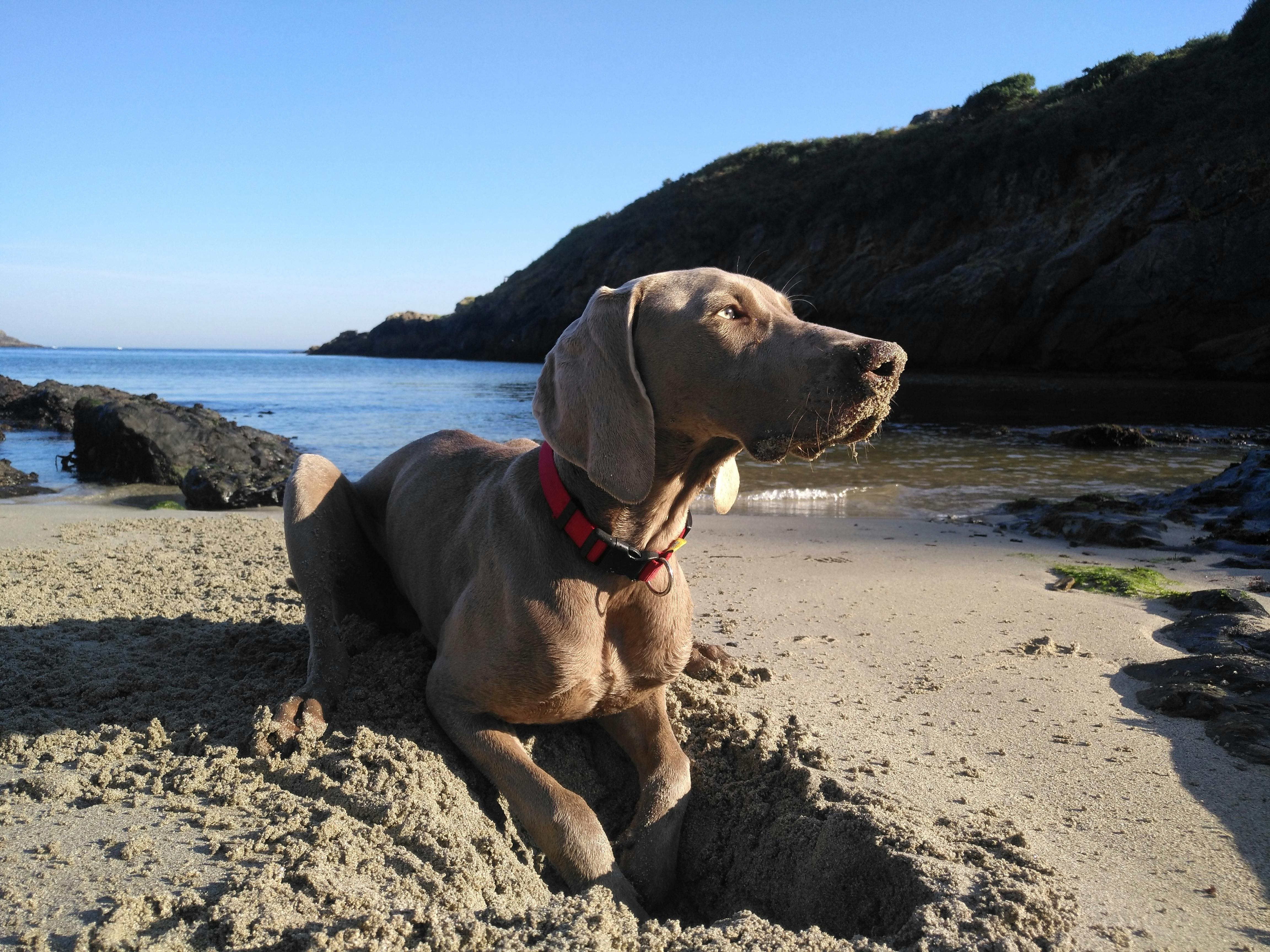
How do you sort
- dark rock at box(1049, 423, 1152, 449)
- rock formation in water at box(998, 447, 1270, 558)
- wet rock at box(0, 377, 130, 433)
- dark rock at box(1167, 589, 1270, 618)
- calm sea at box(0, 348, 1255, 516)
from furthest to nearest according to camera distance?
1. wet rock at box(0, 377, 130, 433)
2. dark rock at box(1049, 423, 1152, 449)
3. calm sea at box(0, 348, 1255, 516)
4. rock formation in water at box(998, 447, 1270, 558)
5. dark rock at box(1167, 589, 1270, 618)

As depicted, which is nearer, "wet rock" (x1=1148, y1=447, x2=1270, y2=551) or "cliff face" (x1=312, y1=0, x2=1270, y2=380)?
"wet rock" (x1=1148, y1=447, x2=1270, y2=551)

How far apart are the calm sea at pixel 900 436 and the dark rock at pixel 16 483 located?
0.25 metres

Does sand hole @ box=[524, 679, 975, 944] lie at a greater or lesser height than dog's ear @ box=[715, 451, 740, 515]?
lesser

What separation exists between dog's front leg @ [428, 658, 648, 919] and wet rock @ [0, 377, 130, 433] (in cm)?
1799

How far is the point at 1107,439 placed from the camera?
13461 mm

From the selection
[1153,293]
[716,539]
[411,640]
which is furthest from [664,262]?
[411,640]

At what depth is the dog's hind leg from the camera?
293 cm

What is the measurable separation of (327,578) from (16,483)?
8.74m

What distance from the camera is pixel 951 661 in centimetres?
371

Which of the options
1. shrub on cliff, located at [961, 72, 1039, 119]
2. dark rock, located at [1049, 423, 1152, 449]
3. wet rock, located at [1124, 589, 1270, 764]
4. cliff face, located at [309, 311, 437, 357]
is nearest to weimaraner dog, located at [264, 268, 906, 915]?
wet rock, located at [1124, 589, 1270, 764]

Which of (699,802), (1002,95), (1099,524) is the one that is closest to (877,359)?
(699,802)

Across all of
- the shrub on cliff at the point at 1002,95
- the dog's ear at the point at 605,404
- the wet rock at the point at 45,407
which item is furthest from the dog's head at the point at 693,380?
the shrub on cliff at the point at 1002,95

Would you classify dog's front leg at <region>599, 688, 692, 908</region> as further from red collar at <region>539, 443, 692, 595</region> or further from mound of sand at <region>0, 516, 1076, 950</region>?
red collar at <region>539, 443, 692, 595</region>

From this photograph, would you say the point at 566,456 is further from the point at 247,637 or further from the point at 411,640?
the point at 247,637
